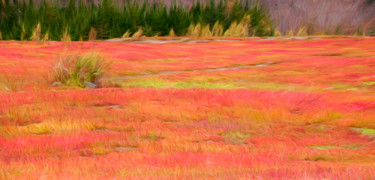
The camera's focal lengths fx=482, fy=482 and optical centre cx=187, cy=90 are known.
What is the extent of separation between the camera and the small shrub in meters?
3.67

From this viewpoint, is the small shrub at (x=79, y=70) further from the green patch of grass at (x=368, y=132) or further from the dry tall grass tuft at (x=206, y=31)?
the dry tall grass tuft at (x=206, y=31)

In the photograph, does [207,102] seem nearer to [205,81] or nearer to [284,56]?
[205,81]

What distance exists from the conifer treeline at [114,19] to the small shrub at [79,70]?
140 inches

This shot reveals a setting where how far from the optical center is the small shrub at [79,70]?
3.67 metres

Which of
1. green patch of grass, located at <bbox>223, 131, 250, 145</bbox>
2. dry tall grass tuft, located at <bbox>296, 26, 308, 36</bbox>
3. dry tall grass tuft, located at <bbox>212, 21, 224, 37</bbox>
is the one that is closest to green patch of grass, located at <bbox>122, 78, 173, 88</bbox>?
green patch of grass, located at <bbox>223, 131, 250, 145</bbox>

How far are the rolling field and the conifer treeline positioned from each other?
268 centimetres

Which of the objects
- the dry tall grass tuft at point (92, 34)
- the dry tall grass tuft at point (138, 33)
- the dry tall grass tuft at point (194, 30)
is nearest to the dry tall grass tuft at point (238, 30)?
the dry tall grass tuft at point (194, 30)

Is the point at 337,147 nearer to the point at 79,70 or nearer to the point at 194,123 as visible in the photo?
the point at 194,123

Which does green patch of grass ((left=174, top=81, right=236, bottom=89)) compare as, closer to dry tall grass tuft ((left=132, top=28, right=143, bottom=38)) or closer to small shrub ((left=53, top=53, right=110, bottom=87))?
small shrub ((left=53, top=53, right=110, bottom=87))

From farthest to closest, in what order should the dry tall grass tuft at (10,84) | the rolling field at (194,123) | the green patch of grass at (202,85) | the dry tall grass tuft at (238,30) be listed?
1. the dry tall grass tuft at (238,30)
2. the green patch of grass at (202,85)
3. the dry tall grass tuft at (10,84)
4. the rolling field at (194,123)

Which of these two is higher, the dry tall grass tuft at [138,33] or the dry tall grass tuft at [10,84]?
the dry tall grass tuft at [10,84]

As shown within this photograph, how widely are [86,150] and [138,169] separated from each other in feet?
1.29

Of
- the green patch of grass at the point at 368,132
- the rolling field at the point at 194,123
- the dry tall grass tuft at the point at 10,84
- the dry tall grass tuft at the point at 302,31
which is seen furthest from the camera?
the dry tall grass tuft at the point at 302,31

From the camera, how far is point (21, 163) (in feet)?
5.05
